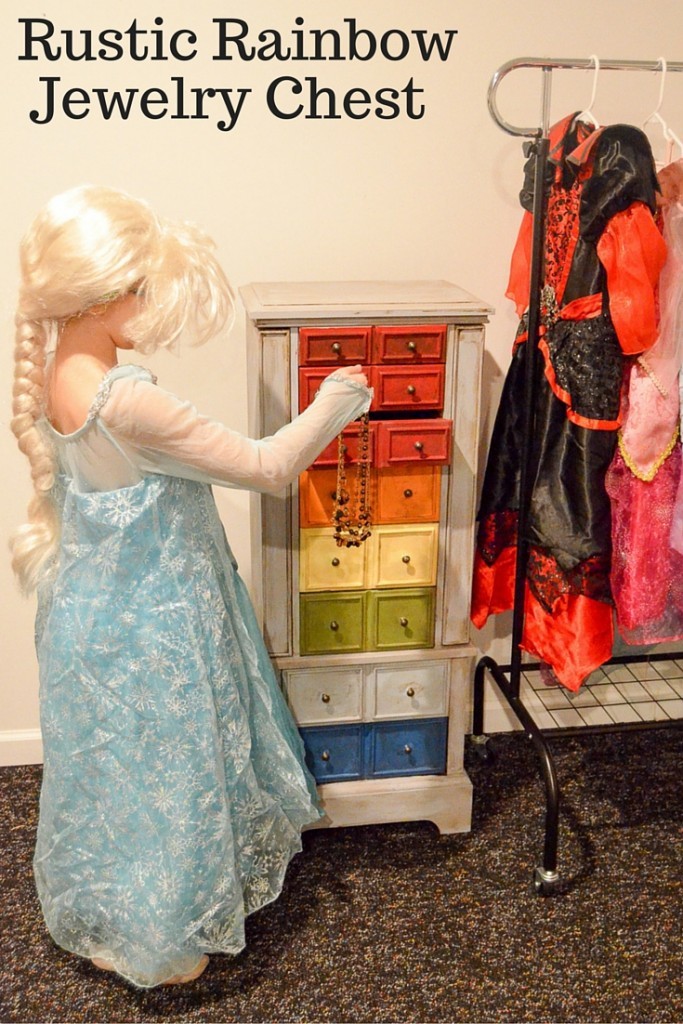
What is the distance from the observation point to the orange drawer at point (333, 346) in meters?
2.09

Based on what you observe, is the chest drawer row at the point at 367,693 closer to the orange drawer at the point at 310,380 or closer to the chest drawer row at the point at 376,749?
the chest drawer row at the point at 376,749

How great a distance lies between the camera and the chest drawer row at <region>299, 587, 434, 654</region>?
7.61 ft

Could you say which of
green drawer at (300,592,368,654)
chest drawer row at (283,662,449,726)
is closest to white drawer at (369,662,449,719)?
chest drawer row at (283,662,449,726)

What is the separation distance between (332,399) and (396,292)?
461 millimetres

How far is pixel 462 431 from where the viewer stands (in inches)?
88.0

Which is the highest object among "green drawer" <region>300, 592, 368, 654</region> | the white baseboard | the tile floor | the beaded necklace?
the beaded necklace

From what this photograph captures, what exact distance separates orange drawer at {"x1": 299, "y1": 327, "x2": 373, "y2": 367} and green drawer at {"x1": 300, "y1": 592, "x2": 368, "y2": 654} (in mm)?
536

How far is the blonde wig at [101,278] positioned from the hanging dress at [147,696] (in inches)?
3.0

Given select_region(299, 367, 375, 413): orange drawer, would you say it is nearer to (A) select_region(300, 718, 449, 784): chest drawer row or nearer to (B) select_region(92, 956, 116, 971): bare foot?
(A) select_region(300, 718, 449, 784): chest drawer row

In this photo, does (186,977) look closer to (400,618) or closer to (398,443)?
(400,618)

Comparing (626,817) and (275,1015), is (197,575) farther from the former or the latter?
(626,817)

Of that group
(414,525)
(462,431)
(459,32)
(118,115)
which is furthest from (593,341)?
(118,115)

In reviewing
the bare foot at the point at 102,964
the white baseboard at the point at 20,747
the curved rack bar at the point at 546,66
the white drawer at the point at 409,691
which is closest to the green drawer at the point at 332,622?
the white drawer at the point at 409,691

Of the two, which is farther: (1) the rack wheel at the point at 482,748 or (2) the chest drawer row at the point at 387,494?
(1) the rack wheel at the point at 482,748
